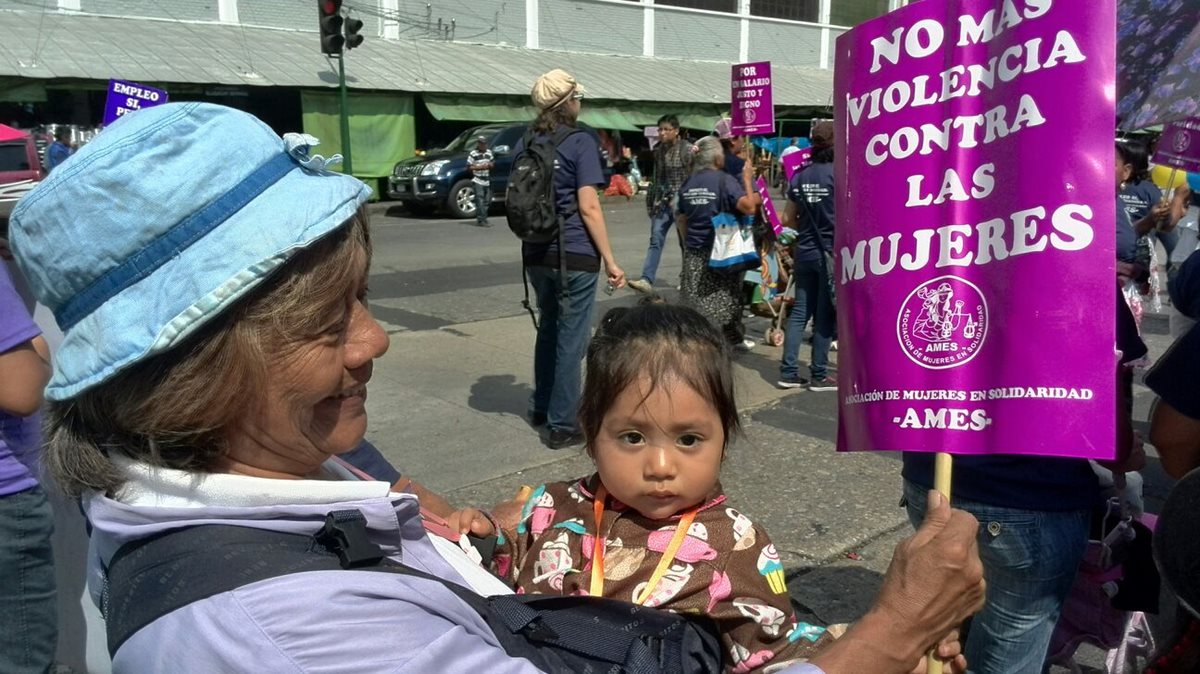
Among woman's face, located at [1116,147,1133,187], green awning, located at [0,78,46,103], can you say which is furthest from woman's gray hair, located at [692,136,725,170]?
green awning, located at [0,78,46,103]

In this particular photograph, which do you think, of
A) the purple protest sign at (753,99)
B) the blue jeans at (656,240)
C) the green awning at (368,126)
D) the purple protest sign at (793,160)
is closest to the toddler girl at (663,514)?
the purple protest sign at (793,160)

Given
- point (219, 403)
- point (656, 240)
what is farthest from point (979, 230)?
point (656, 240)

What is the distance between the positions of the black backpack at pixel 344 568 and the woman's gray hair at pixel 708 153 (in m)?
6.65

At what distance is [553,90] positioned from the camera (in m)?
5.38

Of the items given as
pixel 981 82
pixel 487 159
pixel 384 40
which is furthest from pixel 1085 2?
pixel 384 40

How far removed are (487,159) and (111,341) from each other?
1717cm

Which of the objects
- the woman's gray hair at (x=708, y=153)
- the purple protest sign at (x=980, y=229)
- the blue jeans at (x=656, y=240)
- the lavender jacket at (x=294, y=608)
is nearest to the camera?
the lavender jacket at (x=294, y=608)

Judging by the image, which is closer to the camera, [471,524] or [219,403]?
[219,403]

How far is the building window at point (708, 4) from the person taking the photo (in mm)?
30303

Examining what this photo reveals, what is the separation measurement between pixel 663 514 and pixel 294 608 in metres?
0.95

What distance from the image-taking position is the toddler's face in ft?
6.36

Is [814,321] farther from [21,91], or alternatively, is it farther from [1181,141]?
[21,91]

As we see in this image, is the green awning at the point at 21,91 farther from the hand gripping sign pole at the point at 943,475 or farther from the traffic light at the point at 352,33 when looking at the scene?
the hand gripping sign pole at the point at 943,475

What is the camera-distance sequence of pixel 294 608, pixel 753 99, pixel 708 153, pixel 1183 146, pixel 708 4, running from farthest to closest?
pixel 708 4
pixel 753 99
pixel 708 153
pixel 1183 146
pixel 294 608
